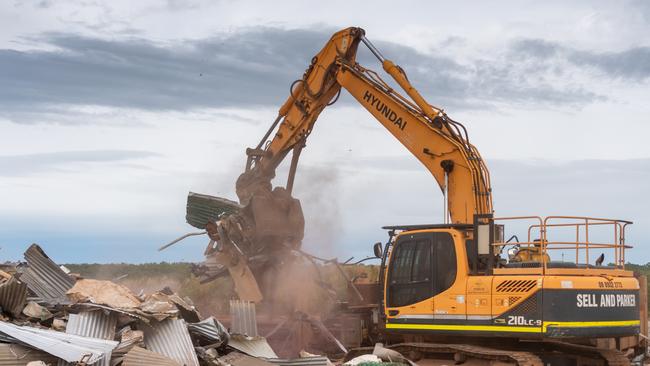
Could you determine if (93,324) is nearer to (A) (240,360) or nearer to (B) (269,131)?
(A) (240,360)

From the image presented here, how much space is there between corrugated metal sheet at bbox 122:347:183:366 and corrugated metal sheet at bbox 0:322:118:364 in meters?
0.29

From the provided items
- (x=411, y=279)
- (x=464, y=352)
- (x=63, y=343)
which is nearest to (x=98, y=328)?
(x=63, y=343)

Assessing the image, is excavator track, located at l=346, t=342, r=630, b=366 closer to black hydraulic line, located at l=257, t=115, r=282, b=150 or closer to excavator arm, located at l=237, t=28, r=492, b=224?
excavator arm, located at l=237, t=28, r=492, b=224

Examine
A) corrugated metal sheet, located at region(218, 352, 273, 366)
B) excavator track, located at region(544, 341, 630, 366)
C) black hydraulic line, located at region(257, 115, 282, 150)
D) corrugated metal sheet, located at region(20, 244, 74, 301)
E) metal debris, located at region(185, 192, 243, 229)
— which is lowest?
corrugated metal sheet, located at region(218, 352, 273, 366)

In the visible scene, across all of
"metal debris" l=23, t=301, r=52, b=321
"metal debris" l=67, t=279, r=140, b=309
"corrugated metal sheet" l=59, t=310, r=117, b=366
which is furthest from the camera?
"metal debris" l=67, t=279, r=140, b=309

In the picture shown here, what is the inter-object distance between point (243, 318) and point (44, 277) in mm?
3579

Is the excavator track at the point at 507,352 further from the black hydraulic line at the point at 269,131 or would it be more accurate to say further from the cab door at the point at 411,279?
the black hydraulic line at the point at 269,131

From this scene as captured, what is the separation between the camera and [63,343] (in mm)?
12203

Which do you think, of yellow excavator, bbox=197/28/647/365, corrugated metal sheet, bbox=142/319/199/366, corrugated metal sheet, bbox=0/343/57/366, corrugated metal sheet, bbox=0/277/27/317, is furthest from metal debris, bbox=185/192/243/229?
corrugated metal sheet, bbox=0/343/57/366

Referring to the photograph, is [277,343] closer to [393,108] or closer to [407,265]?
[407,265]

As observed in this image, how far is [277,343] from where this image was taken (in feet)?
62.2

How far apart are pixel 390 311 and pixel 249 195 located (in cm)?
571

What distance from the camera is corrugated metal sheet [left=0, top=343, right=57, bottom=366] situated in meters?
11.9

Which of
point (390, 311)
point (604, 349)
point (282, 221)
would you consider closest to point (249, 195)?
point (282, 221)
